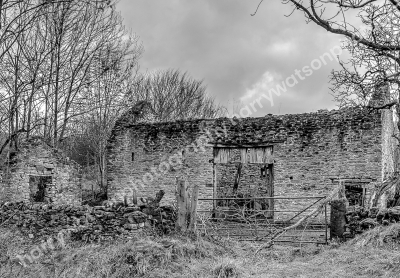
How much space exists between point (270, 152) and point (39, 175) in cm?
838

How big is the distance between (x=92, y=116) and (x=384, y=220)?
16.6m

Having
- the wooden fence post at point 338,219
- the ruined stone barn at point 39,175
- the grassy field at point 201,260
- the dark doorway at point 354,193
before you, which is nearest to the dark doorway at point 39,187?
the ruined stone barn at point 39,175

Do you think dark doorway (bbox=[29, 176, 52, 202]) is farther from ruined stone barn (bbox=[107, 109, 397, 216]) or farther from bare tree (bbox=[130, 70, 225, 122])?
bare tree (bbox=[130, 70, 225, 122])

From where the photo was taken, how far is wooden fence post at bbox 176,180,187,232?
791cm

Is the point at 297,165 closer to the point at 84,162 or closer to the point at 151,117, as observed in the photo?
the point at 151,117

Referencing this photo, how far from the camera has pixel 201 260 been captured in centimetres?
717

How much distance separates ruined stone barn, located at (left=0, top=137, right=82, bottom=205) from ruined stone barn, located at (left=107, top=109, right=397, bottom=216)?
151 centimetres

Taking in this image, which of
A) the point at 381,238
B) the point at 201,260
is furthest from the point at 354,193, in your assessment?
the point at 201,260

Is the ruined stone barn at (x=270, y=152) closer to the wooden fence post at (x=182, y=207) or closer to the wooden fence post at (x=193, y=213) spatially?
the wooden fence post at (x=193, y=213)

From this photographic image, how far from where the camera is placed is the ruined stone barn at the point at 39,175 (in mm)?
13875

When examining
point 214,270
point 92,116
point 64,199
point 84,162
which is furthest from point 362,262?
point 84,162

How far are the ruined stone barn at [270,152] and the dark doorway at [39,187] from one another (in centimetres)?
232

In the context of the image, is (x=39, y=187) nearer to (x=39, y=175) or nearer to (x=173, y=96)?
(x=39, y=175)

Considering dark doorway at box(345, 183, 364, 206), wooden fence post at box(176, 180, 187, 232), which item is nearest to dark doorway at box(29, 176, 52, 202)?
wooden fence post at box(176, 180, 187, 232)
